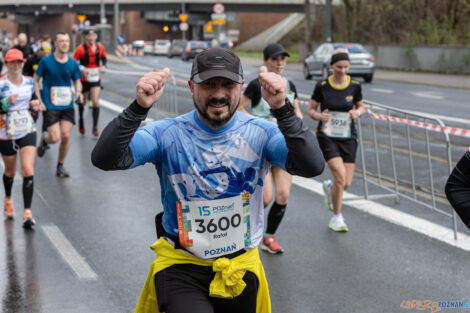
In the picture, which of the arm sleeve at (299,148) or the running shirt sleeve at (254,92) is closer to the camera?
the arm sleeve at (299,148)

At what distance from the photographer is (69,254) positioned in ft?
22.1

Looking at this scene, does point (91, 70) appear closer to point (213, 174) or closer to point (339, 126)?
point (339, 126)

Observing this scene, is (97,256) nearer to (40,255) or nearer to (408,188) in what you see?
(40,255)

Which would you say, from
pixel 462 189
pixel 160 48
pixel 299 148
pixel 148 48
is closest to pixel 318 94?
pixel 462 189

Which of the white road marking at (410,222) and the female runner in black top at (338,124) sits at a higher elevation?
the female runner in black top at (338,124)

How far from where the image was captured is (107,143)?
307 centimetres

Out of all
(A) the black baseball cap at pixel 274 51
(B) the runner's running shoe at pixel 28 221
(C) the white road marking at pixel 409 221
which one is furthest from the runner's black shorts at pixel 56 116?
(A) the black baseball cap at pixel 274 51

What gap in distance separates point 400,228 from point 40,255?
3.79 meters

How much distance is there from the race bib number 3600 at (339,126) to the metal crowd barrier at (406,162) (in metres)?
0.93

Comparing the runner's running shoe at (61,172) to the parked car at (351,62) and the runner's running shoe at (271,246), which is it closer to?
the runner's running shoe at (271,246)

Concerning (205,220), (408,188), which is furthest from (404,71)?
(205,220)

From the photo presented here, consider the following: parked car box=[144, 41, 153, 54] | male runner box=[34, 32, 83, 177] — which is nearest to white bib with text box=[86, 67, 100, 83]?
male runner box=[34, 32, 83, 177]

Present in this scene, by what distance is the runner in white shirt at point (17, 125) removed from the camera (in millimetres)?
7738

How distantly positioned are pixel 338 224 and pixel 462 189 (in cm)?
403
